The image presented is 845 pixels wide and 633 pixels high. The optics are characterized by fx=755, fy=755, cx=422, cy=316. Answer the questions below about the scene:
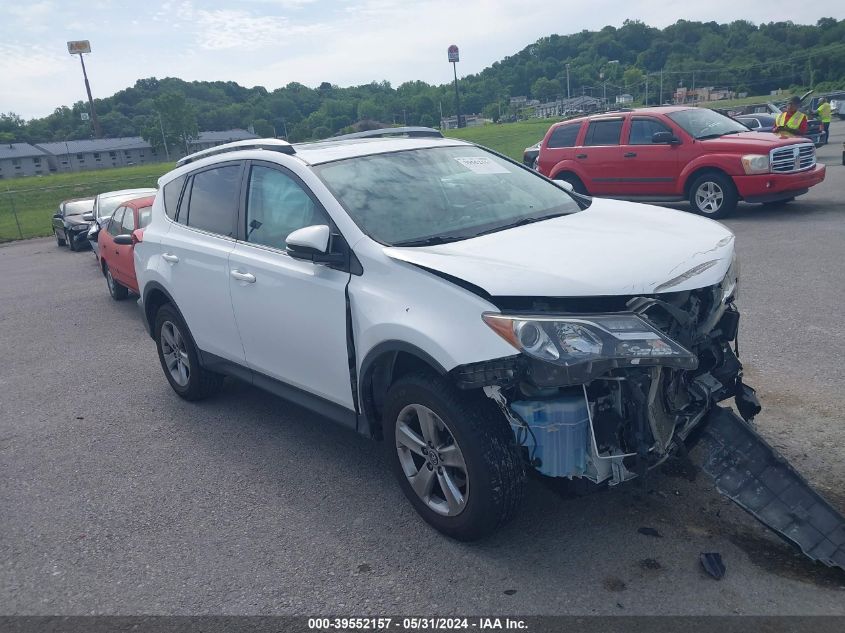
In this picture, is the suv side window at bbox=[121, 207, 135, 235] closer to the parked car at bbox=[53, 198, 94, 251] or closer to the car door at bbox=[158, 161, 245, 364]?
the car door at bbox=[158, 161, 245, 364]

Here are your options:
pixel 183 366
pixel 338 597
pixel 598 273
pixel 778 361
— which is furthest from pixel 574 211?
pixel 183 366

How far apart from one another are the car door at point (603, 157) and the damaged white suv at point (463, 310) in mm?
9477

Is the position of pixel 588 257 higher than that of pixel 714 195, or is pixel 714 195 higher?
pixel 588 257

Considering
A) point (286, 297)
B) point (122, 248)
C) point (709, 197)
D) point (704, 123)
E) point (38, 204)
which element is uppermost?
point (704, 123)

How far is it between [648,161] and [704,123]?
46.5 inches

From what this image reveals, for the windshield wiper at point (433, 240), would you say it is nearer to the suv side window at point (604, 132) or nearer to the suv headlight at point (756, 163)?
the suv headlight at point (756, 163)

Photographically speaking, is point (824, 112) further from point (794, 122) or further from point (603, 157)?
point (603, 157)

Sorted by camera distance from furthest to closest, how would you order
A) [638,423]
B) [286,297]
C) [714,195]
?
[714,195], [286,297], [638,423]

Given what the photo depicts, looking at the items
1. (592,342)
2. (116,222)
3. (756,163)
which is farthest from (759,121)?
(592,342)

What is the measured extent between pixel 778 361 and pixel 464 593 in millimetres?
3568

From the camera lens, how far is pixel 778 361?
566 centimetres

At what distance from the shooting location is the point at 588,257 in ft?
11.3

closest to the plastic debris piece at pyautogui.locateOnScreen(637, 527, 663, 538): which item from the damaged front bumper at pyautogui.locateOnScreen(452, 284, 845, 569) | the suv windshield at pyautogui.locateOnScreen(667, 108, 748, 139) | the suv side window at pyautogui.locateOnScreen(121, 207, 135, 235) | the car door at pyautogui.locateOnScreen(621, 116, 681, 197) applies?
the damaged front bumper at pyautogui.locateOnScreen(452, 284, 845, 569)

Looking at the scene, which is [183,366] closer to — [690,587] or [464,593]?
[464,593]
